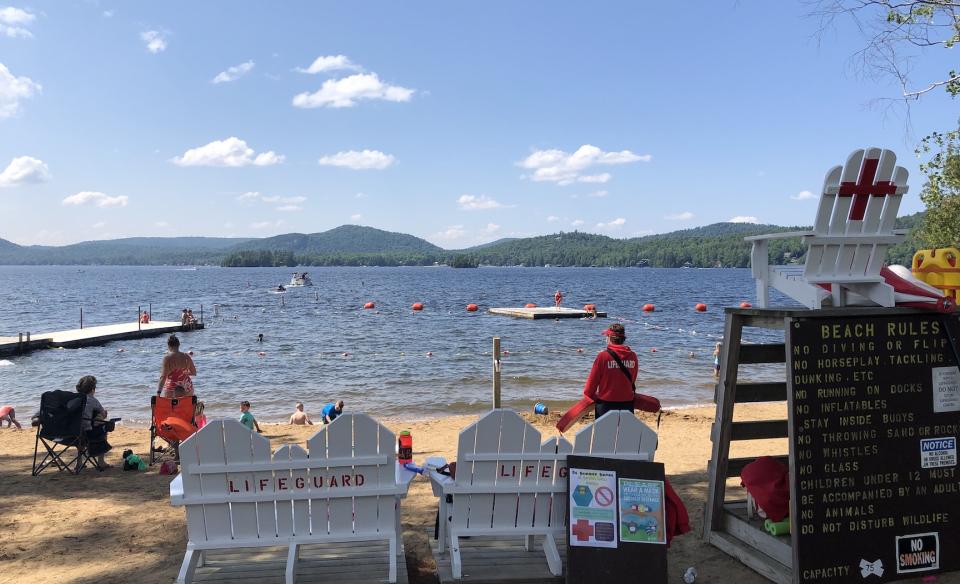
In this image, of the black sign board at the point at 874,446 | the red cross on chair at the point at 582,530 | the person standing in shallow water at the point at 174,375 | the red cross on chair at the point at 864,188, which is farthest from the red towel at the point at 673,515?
the person standing in shallow water at the point at 174,375

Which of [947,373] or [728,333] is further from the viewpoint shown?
[728,333]

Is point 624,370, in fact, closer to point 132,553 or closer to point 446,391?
point 132,553

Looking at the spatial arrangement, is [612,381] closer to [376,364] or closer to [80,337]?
[376,364]

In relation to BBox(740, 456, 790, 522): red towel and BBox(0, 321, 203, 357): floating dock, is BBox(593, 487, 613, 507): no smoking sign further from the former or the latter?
BBox(0, 321, 203, 357): floating dock

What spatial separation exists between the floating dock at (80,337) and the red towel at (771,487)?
31737mm

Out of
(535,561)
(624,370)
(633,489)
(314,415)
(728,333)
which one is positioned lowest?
(314,415)

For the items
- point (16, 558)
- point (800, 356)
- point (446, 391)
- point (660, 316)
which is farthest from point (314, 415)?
point (660, 316)

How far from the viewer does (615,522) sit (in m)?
4.11

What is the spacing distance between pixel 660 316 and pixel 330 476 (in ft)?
161

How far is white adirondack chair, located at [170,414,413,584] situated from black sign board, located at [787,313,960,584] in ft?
8.46

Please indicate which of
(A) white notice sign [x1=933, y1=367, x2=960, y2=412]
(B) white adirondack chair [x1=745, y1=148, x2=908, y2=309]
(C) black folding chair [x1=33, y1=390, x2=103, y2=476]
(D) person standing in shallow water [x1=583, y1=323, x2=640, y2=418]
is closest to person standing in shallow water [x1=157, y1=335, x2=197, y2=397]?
(C) black folding chair [x1=33, y1=390, x2=103, y2=476]

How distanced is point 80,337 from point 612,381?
32814mm

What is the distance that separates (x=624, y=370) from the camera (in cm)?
587

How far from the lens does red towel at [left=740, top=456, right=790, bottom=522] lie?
4566mm
